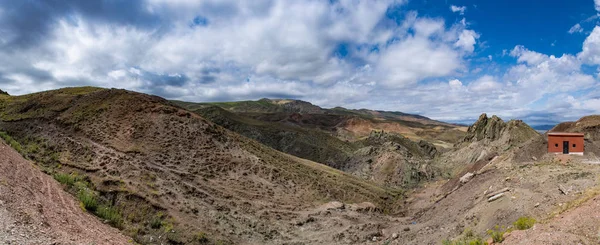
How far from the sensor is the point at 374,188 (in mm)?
38219

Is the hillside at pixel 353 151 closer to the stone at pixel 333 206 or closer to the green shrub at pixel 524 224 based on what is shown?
the stone at pixel 333 206

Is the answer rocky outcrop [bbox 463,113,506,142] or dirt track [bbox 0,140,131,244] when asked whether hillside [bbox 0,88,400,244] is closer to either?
dirt track [bbox 0,140,131,244]

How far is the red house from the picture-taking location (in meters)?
30.7

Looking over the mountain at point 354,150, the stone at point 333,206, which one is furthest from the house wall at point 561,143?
the stone at point 333,206

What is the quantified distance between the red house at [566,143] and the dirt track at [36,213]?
36.4 m

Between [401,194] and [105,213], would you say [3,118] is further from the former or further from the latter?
[401,194]

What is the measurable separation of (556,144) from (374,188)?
1808cm

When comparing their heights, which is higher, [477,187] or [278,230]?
[477,187]

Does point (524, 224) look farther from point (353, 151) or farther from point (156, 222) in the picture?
point (353, 151)

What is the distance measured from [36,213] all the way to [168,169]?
17280 mm

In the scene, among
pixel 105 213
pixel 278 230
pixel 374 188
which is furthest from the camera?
pixel 374 188

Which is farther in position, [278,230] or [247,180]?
[247,180]

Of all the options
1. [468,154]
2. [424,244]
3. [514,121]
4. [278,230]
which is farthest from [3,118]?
[514,121]

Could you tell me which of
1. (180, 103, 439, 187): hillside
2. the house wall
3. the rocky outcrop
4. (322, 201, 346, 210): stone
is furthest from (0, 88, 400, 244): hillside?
the rocky outcrop
